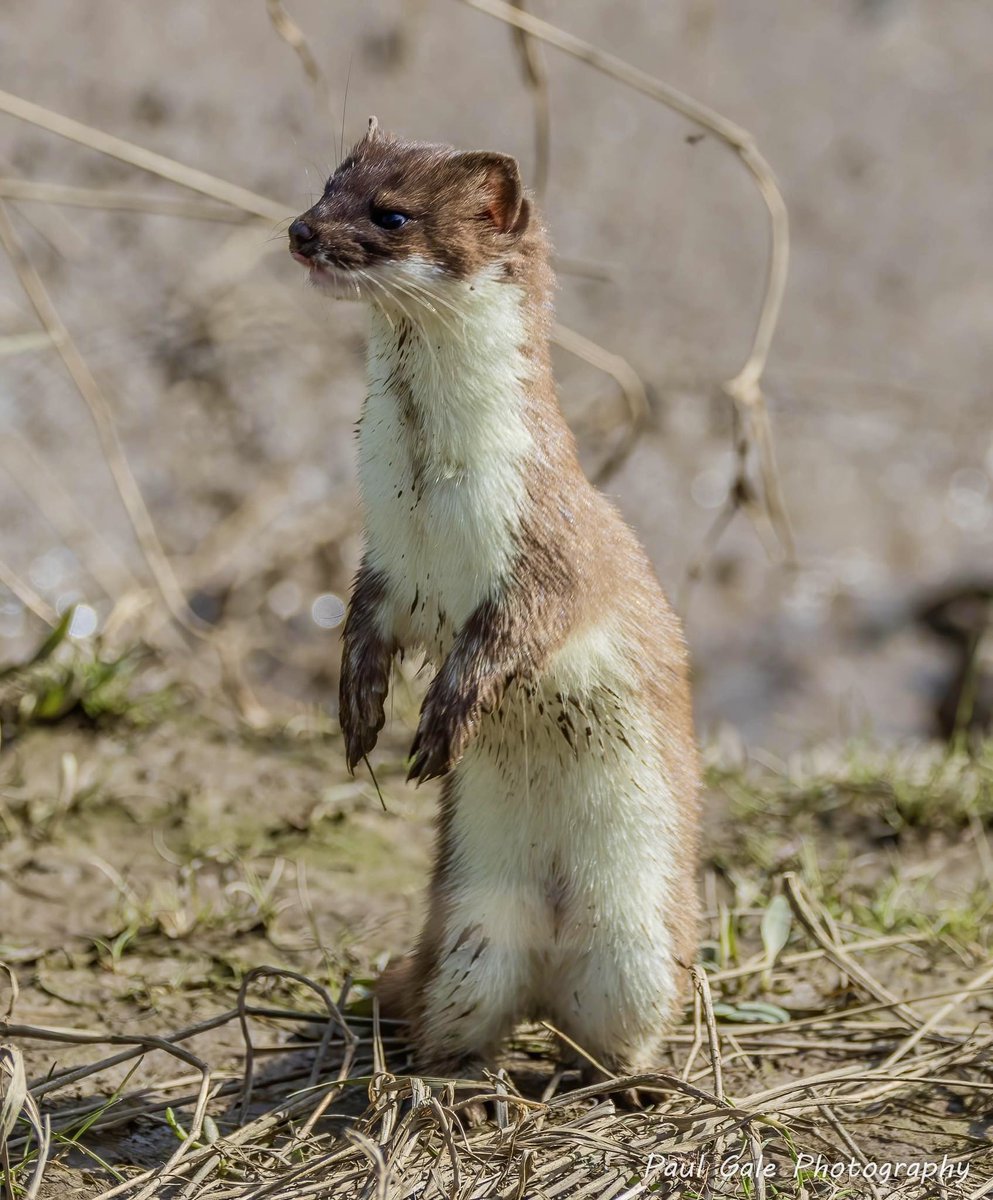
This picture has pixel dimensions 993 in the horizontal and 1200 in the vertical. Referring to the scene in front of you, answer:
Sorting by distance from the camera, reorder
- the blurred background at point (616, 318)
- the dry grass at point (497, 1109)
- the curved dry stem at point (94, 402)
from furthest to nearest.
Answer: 1. the blurred background at point (616, 318)
2. the curved dry stem at point (94, 402)
3. the dry grass at point (497, 1109)

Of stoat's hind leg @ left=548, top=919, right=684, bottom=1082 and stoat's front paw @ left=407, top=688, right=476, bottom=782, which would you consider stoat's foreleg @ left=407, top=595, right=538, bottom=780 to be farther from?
stoat's hind leg @ left=548, top=919, right=684, bottom=1082

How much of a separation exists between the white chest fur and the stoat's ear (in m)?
0.12

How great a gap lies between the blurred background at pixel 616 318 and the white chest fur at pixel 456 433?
316 cm

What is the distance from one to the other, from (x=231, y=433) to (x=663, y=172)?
238cm

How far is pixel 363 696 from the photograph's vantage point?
2906 millimetres

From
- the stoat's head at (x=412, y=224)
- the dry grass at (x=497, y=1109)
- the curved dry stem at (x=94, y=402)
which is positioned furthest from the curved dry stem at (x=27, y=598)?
the stoat's head at (x=412, y=224)

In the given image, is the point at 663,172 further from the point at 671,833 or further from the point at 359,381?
the point at 671,833

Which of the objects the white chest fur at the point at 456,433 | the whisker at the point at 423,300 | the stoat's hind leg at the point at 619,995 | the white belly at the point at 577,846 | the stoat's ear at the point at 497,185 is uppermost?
the stoat's ear at the point at 497,185

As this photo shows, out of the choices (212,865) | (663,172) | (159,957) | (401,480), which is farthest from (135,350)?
(401,480)

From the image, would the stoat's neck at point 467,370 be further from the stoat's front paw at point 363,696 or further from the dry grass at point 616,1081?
the dry grass at point 616,1081

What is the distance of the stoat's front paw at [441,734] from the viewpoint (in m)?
2.73

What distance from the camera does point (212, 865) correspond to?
13.2 ft

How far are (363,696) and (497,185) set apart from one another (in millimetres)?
958

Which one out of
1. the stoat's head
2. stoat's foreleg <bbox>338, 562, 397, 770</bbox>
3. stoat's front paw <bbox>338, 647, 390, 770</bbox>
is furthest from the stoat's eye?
stoat's front paw <bbox>338, 647, 390, 770</bbox>
